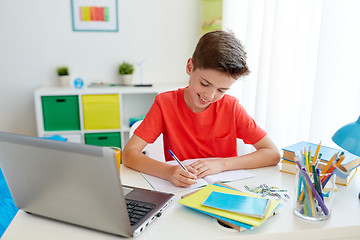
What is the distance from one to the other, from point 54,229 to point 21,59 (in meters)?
2.59

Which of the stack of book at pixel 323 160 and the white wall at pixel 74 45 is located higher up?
the white wall at pixel 74 45

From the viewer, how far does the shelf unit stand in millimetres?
2707

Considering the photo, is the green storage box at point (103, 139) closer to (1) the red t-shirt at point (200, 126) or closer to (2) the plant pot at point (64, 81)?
(2) the plant pot at point (64, 81)

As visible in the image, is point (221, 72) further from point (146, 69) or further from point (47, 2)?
point (47, 2)

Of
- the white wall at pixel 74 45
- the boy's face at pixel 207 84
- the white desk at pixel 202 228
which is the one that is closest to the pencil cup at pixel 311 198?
the white desk at pixel 202 228

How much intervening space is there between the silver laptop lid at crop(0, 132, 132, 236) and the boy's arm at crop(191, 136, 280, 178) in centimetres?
46

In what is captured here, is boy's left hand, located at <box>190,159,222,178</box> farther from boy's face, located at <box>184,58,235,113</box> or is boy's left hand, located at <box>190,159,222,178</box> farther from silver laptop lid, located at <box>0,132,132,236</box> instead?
silver laptop lid, located at <box>0,132,132,236</box>

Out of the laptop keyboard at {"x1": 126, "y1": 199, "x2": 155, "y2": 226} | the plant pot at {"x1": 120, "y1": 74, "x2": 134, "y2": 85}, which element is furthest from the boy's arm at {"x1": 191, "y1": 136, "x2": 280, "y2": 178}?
the plant pot at {"x1": 120, "y1": 74, "x2": 134, "y2": 85}

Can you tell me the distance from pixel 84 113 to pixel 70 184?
7.10ft

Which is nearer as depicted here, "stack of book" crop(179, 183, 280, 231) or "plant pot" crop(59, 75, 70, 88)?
"stack of book" crop(179, 183, 280, 231)

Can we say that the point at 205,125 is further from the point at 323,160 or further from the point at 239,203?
the point at 239,203

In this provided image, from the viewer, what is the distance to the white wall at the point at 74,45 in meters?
2.88

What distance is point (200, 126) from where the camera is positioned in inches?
56.7

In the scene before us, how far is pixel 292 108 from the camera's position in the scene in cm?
169
